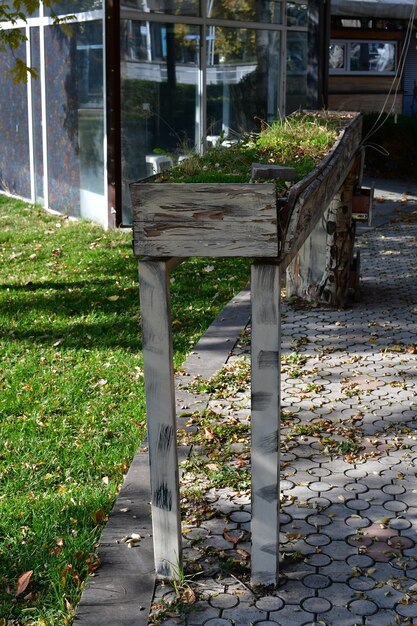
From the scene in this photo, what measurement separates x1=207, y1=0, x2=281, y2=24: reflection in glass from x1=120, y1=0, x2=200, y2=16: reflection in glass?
0.35m

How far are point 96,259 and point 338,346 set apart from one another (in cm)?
364

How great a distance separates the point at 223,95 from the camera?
1309 centimetres

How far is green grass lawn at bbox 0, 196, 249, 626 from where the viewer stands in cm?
373

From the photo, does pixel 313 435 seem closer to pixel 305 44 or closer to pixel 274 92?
pixel 274 92

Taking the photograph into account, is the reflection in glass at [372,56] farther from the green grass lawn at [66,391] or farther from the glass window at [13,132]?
the green grass lawn at [66,391]

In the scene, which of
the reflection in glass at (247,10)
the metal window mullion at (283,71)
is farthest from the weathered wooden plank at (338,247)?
the metal window mullion at (283,71)

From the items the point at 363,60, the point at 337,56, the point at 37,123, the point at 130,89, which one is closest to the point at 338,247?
the point at 130,89

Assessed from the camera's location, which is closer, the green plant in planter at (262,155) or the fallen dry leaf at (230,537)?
the fallen dry leaf at (230,537)

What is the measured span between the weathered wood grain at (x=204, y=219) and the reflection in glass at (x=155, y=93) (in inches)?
308

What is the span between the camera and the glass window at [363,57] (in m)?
A: 23.5

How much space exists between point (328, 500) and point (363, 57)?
21397 mm

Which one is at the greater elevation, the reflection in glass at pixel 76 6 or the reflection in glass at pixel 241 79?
the reflection in glass at pixel 76 6

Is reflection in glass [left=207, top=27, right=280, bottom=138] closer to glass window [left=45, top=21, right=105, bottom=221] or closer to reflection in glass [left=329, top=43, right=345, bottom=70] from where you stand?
glass window [left=45, top=21, right=105, bottom=221]

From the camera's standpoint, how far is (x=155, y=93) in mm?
11578
